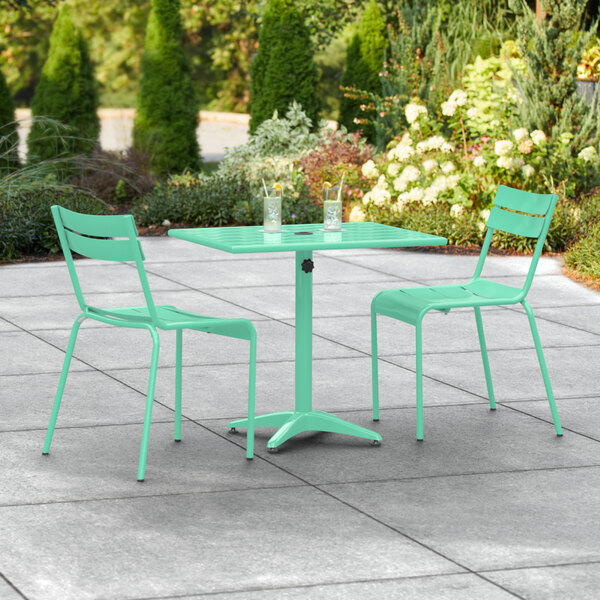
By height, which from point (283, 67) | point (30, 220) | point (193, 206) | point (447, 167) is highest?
point (283, 67)

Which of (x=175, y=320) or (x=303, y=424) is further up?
(x=175, y=320)

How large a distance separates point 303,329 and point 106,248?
1.02 meters

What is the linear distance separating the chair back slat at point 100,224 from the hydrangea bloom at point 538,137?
754cm

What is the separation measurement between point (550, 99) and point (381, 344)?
596cm

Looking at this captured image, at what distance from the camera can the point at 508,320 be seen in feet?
26.7

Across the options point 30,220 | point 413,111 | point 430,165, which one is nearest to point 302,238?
point 30,220

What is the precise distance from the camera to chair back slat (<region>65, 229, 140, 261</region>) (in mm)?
4746

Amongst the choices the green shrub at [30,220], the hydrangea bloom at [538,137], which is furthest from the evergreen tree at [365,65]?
the green shrub at [30,220]

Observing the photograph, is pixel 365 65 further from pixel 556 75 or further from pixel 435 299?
pixel 435 299

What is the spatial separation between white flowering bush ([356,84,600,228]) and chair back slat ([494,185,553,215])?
5.45 meters

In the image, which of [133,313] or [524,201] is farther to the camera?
[524,201]

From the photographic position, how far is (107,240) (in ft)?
15.5

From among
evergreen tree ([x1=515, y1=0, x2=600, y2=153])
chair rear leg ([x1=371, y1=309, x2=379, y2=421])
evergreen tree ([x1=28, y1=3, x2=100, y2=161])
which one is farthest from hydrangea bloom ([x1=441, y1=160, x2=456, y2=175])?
chair rear leg ([x1=371, y1=309, x2=379, y2=421])

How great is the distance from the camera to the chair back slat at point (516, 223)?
5617 millimetres
